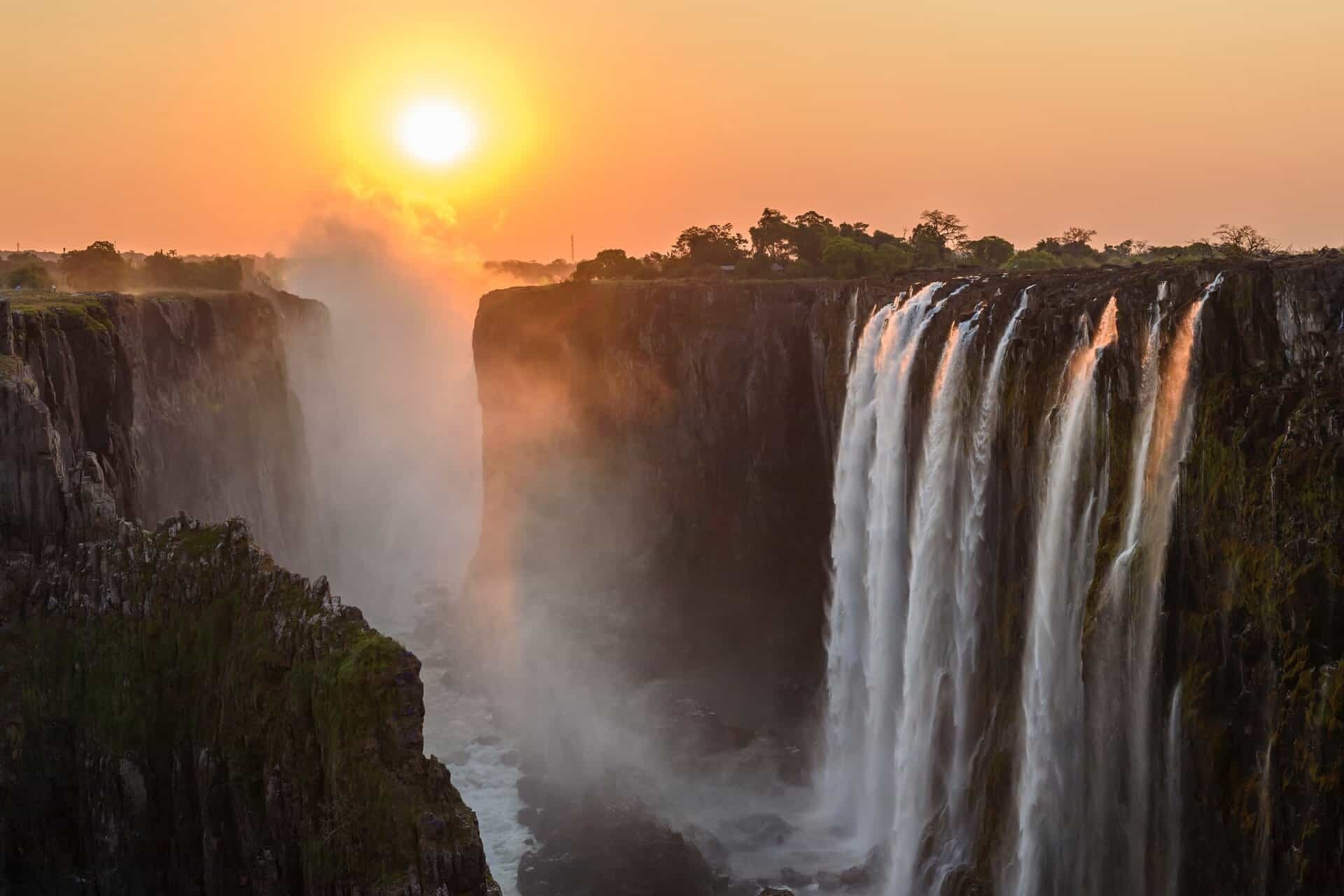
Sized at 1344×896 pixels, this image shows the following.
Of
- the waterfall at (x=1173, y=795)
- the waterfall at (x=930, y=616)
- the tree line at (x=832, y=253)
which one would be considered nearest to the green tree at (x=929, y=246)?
the tree line at (x=832, y=253)

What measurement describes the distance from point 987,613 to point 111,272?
208 ft

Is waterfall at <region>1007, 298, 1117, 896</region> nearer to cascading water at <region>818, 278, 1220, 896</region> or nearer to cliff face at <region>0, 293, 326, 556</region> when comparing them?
cascading water at <region>818, 278, 1220, 896</region>

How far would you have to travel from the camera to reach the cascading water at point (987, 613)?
78.8ft

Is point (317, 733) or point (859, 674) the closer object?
point (317, 733)

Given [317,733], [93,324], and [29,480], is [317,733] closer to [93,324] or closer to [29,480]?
[29,480]

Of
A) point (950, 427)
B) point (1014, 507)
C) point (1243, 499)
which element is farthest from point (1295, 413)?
point (950, 427)

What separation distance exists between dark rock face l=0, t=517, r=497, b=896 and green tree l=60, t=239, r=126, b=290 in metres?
45.3

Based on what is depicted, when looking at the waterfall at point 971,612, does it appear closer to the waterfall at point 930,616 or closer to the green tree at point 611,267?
the waterfall at point 930,616

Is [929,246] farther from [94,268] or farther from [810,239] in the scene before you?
[94,268]

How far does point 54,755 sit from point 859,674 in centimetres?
2546

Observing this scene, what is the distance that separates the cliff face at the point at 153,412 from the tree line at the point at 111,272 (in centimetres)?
1219

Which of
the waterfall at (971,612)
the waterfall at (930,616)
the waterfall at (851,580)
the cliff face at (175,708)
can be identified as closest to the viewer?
the cliff face at (175,708)

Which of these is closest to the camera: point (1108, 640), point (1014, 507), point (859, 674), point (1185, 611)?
point (1185, 611)

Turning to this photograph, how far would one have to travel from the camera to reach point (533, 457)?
65.9 meters
